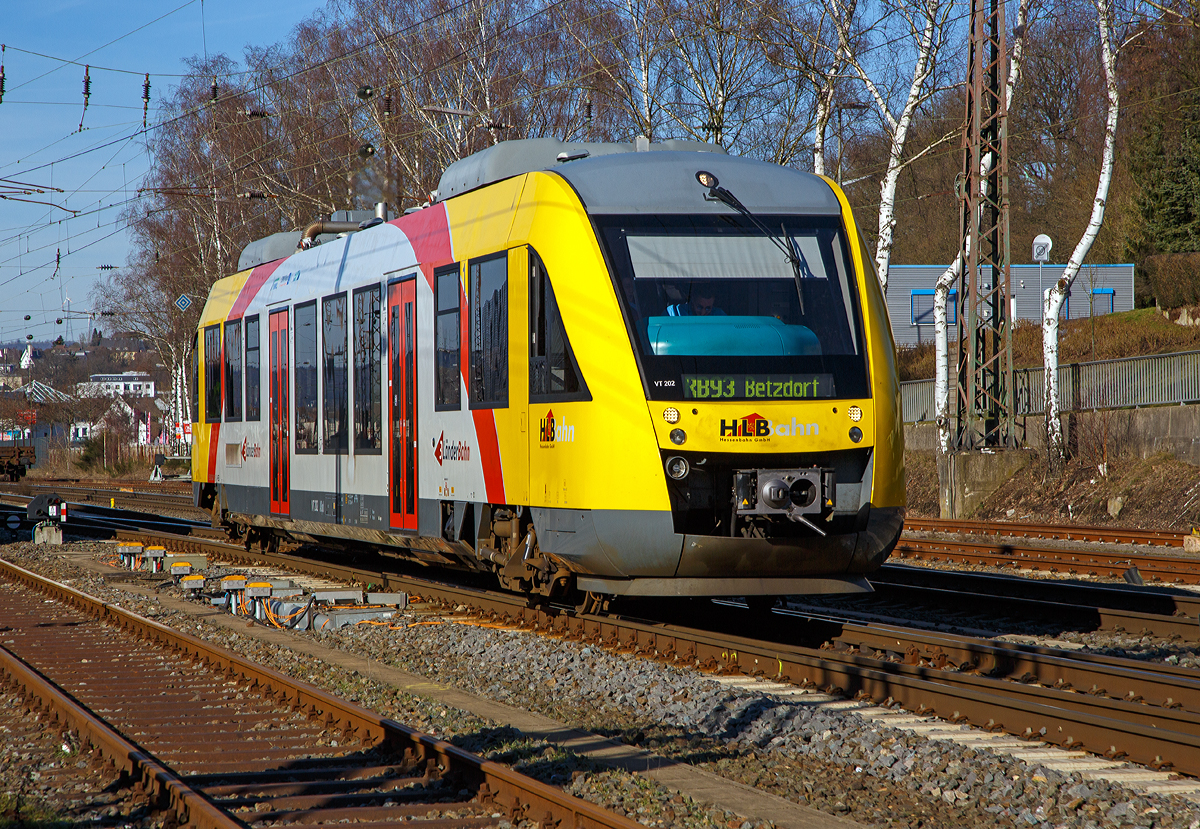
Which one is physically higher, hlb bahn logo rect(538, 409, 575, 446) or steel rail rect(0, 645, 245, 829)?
hlb bahn logo rect(538, 409, 575, 446)

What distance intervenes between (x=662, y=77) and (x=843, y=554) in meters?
21.7

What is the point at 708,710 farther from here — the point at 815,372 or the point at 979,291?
the point at 979,291

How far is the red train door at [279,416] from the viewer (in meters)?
14.9

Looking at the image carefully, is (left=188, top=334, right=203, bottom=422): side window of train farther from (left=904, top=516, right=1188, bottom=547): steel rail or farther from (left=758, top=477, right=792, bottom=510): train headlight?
(left=758, top=477, right=792, bottom=510): train headlight

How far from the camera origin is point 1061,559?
14984 millimetres

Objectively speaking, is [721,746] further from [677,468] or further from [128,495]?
[128,495]

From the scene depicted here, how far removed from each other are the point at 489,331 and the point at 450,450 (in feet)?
4.08

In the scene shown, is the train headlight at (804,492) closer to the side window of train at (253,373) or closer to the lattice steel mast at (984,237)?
the side window of train at (253,373)

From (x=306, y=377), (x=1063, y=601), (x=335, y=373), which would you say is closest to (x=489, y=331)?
(x=335, y=373)

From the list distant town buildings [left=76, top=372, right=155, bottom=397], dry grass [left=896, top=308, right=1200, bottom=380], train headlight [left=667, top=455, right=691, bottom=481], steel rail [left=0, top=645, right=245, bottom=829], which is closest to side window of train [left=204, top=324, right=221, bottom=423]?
steel rail [left=0, top=645, right=245, bottom=829]

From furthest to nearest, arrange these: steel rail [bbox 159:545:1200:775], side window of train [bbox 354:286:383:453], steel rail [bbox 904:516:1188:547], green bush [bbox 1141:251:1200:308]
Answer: green bush [bbox 1141:251:1200:308] → steel rail [bbox 904:516:1188:547] → side window of train [bbox 354:286:383:453] → steel rail [bbox 159:545:1200:775]

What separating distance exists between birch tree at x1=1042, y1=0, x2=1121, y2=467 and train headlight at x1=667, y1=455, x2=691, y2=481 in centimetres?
1606

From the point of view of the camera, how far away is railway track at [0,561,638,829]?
535 cm

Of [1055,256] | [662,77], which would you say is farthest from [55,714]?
[1055,256]
